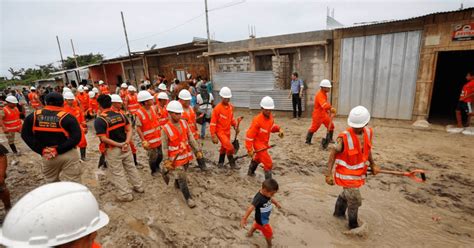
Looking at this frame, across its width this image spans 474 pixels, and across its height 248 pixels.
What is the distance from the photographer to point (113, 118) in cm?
407

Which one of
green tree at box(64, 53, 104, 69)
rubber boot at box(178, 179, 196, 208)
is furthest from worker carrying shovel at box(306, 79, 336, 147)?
green tree at box(64, 53, 104, 69)

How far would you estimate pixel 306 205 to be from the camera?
13.6ft

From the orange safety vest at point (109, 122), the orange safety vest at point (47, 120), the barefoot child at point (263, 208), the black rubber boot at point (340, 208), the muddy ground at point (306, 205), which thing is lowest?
the muddy ground at point (306, 205)

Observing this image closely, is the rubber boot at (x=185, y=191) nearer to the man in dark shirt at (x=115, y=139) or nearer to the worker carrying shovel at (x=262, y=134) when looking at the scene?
the man in dark shirt at (x=115, y=139)

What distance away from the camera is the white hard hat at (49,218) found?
1.05 meters

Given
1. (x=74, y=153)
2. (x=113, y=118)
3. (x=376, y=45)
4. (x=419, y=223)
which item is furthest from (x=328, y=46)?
(x=74, y=153)

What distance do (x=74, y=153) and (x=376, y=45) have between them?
344 inches

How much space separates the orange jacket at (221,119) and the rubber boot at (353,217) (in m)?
2.88

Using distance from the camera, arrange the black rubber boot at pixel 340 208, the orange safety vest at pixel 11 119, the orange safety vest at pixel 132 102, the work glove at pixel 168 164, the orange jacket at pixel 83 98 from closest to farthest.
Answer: the black rubber boot at pixel 340 208 → the work glove at pixel 168 164 → the orange safety vest at pixel 11 119 → the orange safety vest at pixel 132 102 → the orange jacket at pixel 83 98

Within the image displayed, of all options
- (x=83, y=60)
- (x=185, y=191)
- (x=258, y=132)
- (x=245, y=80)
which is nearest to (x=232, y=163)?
(x=258, y=132)

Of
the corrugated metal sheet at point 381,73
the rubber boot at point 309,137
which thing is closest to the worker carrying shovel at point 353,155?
the rubber boot at point 309,137

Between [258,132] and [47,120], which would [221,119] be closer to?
[258,132]

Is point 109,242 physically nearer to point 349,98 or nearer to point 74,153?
point 74,153

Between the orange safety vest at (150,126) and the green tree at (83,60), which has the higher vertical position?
the green tree at (83,60)
